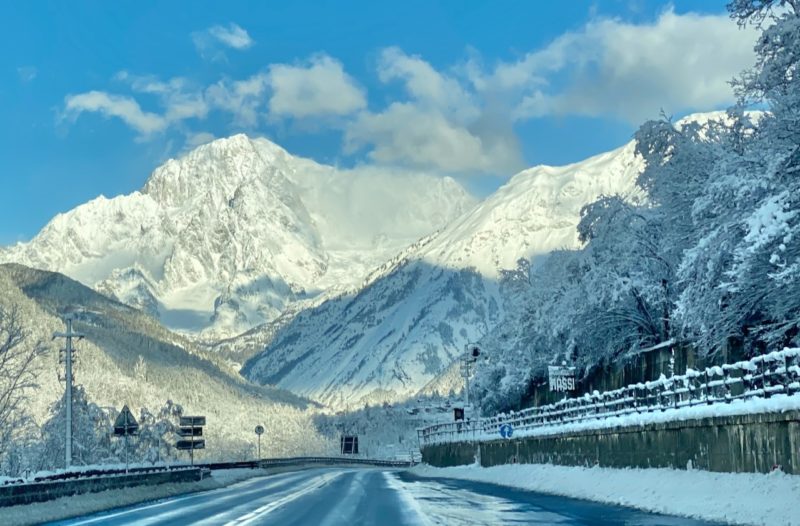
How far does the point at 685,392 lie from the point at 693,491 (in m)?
6.19

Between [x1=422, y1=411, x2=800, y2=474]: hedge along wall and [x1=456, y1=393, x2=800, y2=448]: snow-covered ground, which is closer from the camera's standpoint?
[x1=422, y1=411, x2=800, y2=474]: hedge along wall

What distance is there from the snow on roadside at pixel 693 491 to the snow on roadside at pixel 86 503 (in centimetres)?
1561

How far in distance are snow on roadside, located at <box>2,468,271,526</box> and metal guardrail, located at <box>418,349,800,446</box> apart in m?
17.7

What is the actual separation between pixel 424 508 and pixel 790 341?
1258 cm

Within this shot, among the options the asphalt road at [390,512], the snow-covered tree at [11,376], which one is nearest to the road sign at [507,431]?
the asphalt road at [390,512]

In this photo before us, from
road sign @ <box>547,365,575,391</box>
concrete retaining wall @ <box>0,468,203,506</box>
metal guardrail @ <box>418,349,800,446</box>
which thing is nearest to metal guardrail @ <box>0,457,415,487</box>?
concrete retaining wall @ <box>0,468,203,506</box>

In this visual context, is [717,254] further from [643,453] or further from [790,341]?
[643,453]

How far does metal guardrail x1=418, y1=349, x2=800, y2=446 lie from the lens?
23.7 m

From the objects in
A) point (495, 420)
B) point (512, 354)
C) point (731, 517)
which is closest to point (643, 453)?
point (731, 517)

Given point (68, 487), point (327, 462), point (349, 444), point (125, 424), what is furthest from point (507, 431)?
point (349, 444)

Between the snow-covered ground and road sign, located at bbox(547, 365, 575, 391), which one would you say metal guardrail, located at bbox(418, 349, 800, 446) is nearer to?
the snow-covered ground

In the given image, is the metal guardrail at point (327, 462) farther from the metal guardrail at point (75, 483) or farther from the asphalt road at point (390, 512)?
the asphalt road at point (390, 512)

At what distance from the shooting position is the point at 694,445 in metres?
27.6

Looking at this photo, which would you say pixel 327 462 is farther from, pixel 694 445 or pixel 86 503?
pixel 694 445
